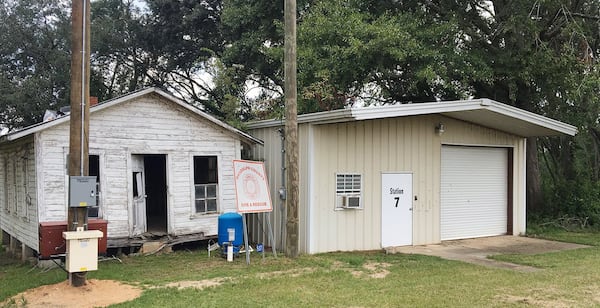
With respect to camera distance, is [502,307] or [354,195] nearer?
[502,307]

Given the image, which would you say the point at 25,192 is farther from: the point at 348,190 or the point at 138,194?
the point at 348,190

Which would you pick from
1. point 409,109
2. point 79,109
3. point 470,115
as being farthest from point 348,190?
point 79,109

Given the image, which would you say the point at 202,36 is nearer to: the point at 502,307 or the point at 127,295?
the point at 127,295

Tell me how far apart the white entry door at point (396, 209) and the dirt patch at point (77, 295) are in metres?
5.43

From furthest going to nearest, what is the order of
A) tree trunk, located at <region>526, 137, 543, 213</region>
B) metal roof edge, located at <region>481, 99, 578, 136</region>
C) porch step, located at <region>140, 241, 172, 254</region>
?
tree trunk, located at <region>526, 137, 543, 213</region>
metal roof edge, located at <region>481, 99, 578, 136</region>
porch step, located at <region>140, 241, 172, 254</region>

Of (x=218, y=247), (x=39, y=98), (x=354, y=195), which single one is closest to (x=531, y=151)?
(x=354, y=195)

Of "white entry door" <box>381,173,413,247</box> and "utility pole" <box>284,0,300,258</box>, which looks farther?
"white entry door" <box>381,173,413,247</box>

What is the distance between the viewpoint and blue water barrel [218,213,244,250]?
9.45 m

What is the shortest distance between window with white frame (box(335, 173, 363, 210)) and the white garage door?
8.25 ft

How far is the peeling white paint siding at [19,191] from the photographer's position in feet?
31.0

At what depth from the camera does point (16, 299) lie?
6.42 m

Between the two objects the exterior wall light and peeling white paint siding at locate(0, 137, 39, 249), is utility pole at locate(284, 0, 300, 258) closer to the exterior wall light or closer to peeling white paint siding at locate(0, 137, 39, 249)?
the exterior wall light

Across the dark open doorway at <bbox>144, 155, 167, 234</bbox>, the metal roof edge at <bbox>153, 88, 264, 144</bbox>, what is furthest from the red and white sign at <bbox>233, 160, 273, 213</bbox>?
the dark open doorway at <bbox>144, 155, 167, 234</bbox>

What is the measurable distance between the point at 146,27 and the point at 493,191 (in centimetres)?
1630
